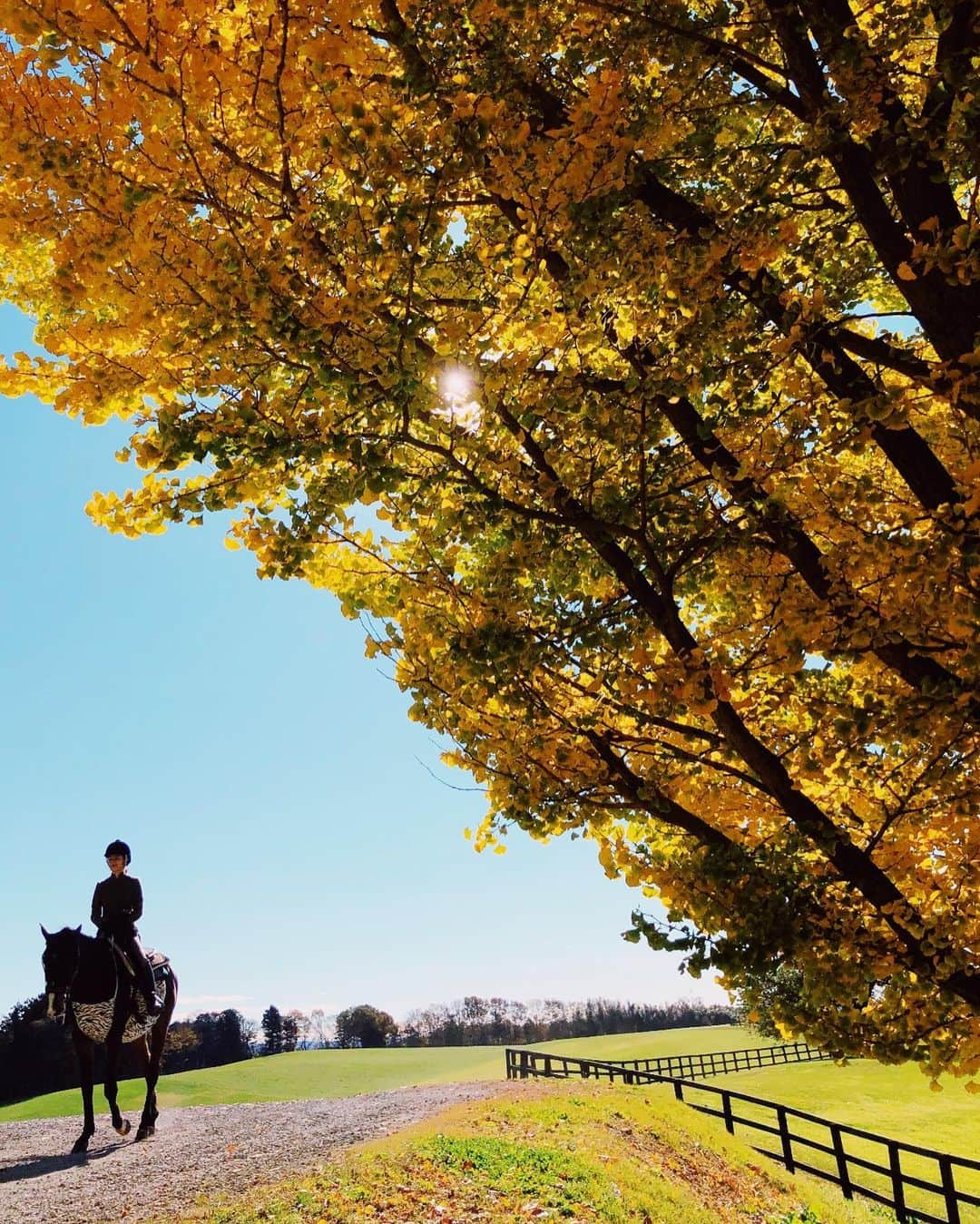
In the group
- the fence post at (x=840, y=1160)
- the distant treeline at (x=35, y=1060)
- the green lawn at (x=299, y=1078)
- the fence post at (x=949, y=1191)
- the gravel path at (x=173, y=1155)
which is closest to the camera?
the gravel path at (x=173, y=1155)

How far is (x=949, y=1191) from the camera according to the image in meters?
12.1

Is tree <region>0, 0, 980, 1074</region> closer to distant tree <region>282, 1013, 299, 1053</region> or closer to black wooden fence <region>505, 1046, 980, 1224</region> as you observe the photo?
black wooden fence <region>505, 1046, 980, 1224</region>

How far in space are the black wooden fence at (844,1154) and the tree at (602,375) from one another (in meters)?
10.5

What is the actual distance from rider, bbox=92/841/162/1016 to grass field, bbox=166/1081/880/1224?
3743 millimetres

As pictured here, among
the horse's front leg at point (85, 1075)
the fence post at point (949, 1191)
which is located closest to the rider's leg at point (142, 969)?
the horse's front leg at point (85, 1075)

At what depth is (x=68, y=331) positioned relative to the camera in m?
4.43

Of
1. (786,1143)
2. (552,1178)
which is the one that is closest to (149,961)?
(552,1178)

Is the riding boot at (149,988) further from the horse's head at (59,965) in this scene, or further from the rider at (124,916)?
the horse's head at (59,965)

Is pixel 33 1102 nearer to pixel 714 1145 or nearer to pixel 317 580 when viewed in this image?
pixel 714 1145

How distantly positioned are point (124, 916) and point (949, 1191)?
12939 mm

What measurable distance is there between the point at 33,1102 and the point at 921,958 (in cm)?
3015

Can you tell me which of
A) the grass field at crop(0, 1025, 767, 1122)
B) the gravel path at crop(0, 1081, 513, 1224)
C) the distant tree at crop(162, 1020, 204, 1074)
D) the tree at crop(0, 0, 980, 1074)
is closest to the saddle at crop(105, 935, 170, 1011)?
the gravel path at crop(0, 1081, 513, 1224)

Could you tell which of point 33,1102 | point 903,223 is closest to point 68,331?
point 903,223

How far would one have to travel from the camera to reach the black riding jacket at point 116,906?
11773mm
